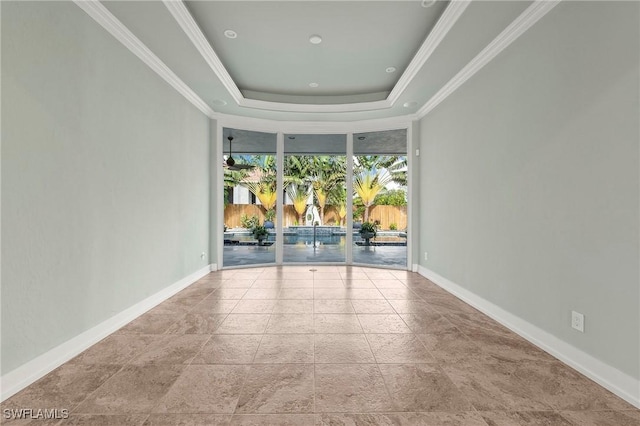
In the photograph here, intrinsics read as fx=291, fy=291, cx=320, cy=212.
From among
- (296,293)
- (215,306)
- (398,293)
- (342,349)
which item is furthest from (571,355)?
(215,306)

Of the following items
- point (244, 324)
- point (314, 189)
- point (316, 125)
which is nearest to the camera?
point (244, 324)

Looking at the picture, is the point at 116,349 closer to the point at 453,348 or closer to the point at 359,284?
the point at 453,348

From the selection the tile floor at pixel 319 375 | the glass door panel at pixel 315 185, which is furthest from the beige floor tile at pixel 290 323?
the glass door panel at pixel 315 185

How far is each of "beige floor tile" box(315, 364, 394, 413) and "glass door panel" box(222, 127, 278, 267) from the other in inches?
155

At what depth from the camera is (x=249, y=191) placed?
18.7 ft

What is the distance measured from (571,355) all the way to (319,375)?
5.89 ft

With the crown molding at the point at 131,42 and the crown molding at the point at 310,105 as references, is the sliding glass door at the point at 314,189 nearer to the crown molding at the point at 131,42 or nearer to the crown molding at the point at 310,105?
the crown molding at the point at 310,105

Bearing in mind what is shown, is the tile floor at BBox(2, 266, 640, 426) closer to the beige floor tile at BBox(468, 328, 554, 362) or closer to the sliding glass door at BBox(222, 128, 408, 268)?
the beige floor tile at BBox(468, 328, 554, 362)

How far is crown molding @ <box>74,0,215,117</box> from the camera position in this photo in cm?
235

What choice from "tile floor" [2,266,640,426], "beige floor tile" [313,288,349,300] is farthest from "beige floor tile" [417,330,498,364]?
"beige floor tile" [313,288,349,300]

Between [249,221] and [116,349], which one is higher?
[249,221]

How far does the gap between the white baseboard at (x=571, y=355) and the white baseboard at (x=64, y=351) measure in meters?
3.60

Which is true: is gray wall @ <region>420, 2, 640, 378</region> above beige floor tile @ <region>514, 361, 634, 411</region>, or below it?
above

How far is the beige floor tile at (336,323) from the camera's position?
2650mm
